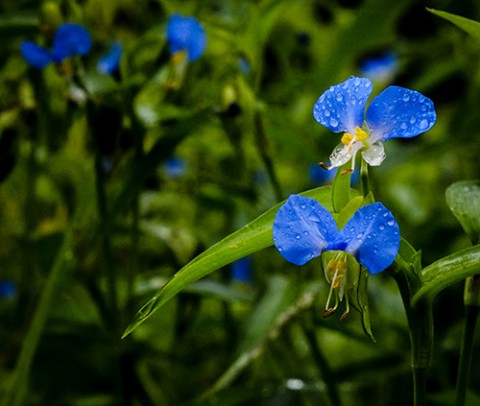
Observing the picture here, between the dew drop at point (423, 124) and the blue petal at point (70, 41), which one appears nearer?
the dew drop at point (423, 124)

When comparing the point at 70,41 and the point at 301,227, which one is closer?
the point at 301,227

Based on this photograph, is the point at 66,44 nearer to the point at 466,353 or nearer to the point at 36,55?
the point at 36,55

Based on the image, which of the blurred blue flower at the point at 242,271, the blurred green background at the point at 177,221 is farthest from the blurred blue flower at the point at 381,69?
the blurred blue flower at the point at 242,271

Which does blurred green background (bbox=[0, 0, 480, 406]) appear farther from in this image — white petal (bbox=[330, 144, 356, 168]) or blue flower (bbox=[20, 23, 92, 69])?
white petal (bbox=[330, 144, 356, 168])

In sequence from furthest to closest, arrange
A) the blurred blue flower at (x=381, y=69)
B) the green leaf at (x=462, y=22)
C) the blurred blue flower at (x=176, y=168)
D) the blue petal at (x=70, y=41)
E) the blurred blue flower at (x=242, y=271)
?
the blurred blue flower at (x=381, y=69)
the blurred blue flower at (x=176, y=168)
the blurred blue flower at (x=242, y=271)
the blue petal at (x=70, y=41)
the green leaf at (x=462, y=22)

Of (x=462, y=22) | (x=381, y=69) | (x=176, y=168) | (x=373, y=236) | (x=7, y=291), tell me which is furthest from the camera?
(x=381, y=69)

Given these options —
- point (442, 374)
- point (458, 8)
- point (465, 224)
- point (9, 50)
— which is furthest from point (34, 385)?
point (458, 8)

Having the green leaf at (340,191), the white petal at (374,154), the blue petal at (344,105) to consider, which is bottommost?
the green leaf at (340,191)

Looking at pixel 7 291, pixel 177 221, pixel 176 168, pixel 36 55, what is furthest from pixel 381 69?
pixel 36 55

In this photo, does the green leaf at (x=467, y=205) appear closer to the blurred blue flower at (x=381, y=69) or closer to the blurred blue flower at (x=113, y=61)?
the blurred blue flower at (x=113, y=61)
